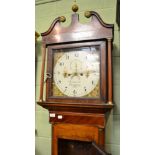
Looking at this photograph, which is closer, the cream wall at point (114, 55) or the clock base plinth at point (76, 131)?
the clock base plinth at point (76, 131)

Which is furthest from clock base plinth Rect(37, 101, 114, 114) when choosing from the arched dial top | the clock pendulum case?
the arched dial top

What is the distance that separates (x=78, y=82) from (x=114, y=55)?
1.41 feet

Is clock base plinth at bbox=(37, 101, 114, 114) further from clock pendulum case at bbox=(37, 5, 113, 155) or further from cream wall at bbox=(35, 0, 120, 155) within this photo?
cream wall at bbox=(35, 0, 120, 155)

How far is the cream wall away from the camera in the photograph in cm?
146

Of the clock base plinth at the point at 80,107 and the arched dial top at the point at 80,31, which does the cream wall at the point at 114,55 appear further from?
the arched dial top at the point at 80,31

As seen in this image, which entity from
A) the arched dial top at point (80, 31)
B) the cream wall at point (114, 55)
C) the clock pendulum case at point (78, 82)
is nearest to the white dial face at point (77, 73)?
the clock pendulum case at point (78, 82)

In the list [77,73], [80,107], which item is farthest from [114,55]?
[80,107]

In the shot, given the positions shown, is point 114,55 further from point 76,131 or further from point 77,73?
point 76,131

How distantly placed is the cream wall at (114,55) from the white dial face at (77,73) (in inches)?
12.2

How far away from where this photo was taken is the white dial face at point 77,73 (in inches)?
46.9
